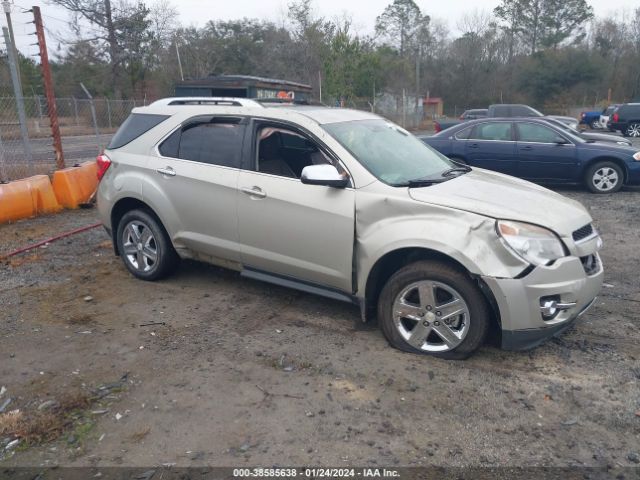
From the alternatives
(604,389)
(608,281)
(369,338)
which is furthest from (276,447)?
(608,281)

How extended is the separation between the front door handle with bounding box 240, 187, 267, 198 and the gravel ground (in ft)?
3.46

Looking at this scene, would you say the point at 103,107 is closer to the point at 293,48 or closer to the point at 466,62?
the point at 293,48

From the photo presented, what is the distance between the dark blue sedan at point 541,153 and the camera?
9.98 m

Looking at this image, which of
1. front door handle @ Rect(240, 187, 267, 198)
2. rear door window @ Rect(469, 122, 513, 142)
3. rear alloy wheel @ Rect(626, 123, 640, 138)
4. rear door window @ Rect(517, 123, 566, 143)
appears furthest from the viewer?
rear alloy wheel @ Rect(626, 123, 640, 138)

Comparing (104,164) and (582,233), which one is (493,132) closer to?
(582,233)

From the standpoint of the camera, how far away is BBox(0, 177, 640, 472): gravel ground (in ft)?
9.68

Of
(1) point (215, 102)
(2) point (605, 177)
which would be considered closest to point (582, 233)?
(1) point (215, 102)

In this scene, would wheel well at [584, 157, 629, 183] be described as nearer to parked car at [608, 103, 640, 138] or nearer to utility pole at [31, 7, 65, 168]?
utility pole at [31, 7, 65, 168]

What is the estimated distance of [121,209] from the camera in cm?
566

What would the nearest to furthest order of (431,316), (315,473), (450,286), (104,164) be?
1. (315,473)
2. (450,286)
3. (431,316)
4. (104,164)

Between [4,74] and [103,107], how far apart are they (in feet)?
11.6

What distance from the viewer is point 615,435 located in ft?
9.98

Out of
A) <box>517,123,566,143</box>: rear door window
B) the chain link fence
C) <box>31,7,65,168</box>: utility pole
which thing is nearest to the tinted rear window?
the chain link fence

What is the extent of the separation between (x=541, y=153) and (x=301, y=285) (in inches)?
293
